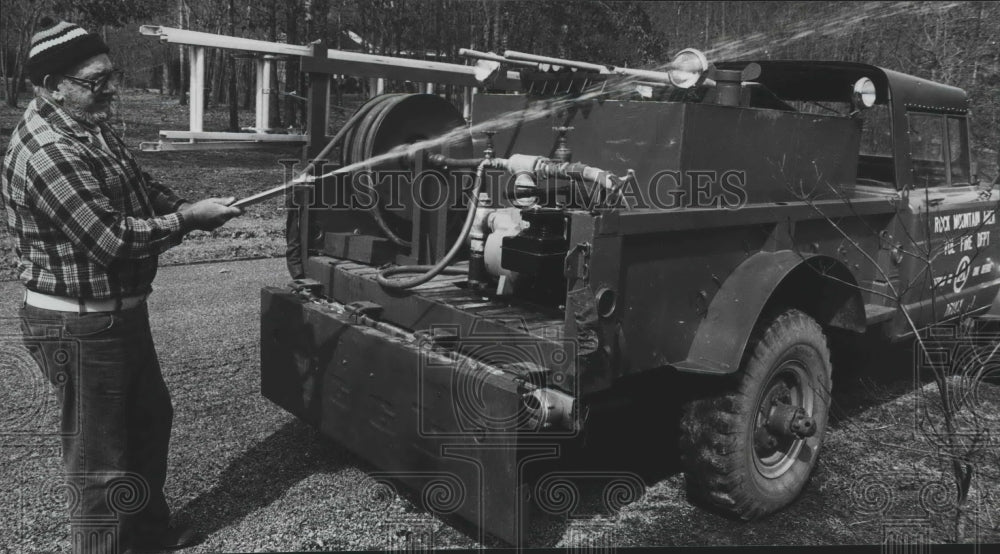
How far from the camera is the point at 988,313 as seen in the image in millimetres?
5727

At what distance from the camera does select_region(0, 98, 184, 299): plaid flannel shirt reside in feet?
9.68

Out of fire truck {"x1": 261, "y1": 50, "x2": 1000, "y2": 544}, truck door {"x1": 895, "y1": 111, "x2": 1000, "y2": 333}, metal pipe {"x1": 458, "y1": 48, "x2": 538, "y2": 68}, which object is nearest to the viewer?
fire truck {"x1": 261, "y1": 50, "x2": 1000, "y2": 544}

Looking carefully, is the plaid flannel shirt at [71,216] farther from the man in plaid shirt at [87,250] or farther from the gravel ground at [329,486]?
the gravel ground at [329,486]

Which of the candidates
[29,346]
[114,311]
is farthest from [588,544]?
[29,346]

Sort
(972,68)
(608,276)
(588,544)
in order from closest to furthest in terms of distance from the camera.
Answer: (608,276), (588,544), (972,68)

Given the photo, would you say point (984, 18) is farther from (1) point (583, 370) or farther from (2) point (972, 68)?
(1) point (583, 370)

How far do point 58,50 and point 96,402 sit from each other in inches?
49.0

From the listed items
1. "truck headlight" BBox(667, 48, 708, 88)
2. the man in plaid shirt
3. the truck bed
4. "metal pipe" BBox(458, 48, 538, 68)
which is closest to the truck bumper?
the truck bed

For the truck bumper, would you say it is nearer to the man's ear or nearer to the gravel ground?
the gravel ground

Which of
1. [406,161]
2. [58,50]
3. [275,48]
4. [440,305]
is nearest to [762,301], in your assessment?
[440,305]

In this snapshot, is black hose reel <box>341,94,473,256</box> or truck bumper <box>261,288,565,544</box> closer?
truck bumper <box>261,288,565,544</box>

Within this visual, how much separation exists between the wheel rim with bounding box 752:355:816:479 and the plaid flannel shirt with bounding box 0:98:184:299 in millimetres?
2509

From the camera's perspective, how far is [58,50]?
300 cm

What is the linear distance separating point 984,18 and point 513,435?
33.8 feet
